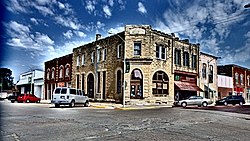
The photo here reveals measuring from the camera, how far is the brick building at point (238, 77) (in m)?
53.4

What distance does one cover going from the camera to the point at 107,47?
36.3 m

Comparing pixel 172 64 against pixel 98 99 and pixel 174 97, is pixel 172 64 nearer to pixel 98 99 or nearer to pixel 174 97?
pixel 174 97

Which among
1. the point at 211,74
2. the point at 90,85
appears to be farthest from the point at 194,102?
the point at 90,85

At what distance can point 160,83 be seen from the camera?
3394cm

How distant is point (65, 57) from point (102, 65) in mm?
12315

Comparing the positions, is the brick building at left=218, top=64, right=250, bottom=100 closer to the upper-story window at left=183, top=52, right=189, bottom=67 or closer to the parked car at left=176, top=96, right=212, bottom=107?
the upper-story window at left=183, top=52, right=189, bottom=67

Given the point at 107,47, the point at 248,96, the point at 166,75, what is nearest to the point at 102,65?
the point at 107,47

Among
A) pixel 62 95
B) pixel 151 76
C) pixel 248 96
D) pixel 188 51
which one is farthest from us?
pixel 248 96

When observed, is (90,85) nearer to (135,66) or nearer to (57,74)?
(135,66)

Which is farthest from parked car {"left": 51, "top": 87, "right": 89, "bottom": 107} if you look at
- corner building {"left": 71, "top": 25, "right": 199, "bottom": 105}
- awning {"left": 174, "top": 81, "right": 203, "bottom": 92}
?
awning {"left": 174, "top": 81, "right": 203, "bottom": 92}

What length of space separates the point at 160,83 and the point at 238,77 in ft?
94.7

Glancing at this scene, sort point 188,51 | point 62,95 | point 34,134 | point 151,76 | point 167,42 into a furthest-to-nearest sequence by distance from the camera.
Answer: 1. point 188,51
2. point 167,42
3. point 151,76
4. point 62,95
5. point 34,134

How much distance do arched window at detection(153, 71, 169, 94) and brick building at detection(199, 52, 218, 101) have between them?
30.0ft

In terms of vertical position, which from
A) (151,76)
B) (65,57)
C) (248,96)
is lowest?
(248,96)
